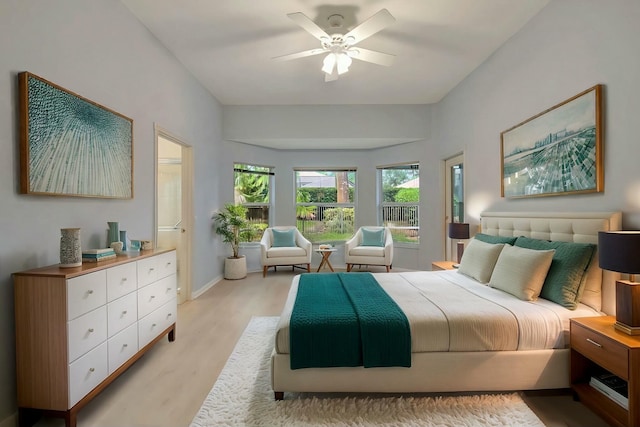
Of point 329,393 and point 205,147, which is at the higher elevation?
point 205,147

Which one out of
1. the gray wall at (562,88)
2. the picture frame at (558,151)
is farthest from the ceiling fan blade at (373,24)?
the picture frame at (558,151)

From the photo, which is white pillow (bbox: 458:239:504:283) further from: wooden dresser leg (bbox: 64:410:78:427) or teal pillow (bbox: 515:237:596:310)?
wooden dresser leg (bbox: 64:410:78:427)

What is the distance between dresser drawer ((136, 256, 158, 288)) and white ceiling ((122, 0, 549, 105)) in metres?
2.15

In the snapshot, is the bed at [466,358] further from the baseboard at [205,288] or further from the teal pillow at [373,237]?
the teal pillow at [373,237]

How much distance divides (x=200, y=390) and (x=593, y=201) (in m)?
3.02

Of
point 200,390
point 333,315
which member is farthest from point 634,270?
point 200,390

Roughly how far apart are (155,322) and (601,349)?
9.63ft

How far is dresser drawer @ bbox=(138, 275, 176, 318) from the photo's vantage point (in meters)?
2.24

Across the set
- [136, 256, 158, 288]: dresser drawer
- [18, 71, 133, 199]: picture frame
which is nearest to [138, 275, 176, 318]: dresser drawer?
[136, 256, 158, 288]: dresser drawer

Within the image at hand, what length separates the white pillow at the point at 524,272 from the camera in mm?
2162

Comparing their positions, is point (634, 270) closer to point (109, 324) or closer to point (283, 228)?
point (109, 324)

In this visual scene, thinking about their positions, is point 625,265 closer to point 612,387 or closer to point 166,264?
point 612,387

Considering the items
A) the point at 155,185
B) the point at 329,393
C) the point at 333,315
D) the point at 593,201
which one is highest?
the point at 155,185

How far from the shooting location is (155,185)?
315 centimetres
